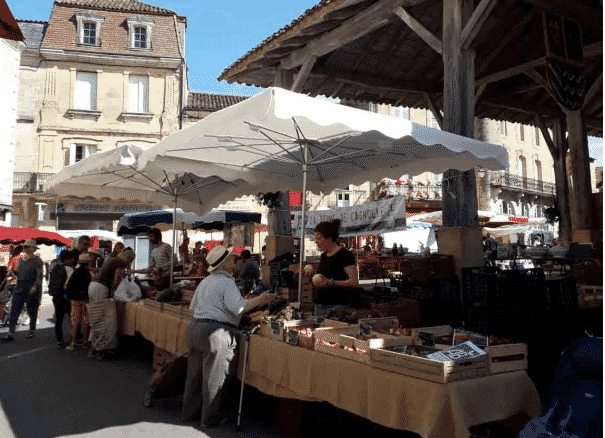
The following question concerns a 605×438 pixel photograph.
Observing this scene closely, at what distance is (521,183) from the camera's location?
36344 mm

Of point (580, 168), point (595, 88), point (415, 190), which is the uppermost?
point (415, 190)

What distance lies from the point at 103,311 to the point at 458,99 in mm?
5721

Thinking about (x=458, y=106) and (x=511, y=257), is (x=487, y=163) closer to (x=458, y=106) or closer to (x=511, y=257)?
(x=458, y=106)

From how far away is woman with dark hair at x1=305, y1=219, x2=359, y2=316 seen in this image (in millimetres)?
4906

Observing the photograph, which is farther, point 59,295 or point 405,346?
point 59,295

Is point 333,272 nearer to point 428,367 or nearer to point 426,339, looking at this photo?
point 426,339

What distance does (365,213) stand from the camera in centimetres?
1311

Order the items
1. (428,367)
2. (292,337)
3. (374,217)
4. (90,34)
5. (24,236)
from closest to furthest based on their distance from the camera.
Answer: (428,367), (292,337), (374,217), (24,236), (90,34)

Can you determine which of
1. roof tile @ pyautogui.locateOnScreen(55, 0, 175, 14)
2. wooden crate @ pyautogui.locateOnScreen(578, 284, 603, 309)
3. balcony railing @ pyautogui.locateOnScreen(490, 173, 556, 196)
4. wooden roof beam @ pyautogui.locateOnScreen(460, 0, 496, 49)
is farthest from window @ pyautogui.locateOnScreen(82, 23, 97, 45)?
wooden crate @ pyautogui.locateOnScreen(578, 284, 603, 309)

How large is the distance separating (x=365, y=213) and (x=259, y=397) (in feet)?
28.6

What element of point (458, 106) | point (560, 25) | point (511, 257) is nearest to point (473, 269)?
point (458, 106)

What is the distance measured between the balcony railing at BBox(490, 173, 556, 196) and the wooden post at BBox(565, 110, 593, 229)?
23.7m

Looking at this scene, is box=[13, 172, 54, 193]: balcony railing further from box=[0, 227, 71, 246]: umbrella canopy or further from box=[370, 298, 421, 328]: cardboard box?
box=[370, 298, 421, 328]: cardboard box

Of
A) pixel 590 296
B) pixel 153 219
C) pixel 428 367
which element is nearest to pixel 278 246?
pixel 153 219
